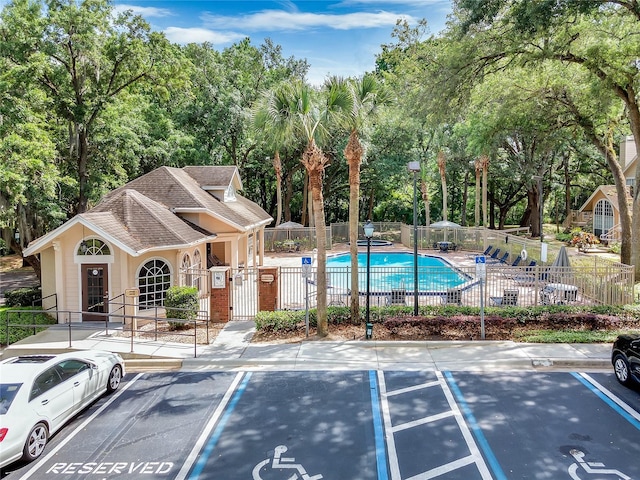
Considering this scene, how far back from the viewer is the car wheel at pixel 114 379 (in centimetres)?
1012

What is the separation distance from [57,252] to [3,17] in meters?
13.4

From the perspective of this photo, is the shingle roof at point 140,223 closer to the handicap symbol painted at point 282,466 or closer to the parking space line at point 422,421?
the handicap symbol painted at point 282,466

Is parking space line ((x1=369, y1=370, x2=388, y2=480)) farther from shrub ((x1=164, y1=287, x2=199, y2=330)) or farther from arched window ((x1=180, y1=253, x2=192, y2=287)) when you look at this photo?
arched window ((x1=180, y1=253, x2=192, y2=287))

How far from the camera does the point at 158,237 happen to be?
53.4ft

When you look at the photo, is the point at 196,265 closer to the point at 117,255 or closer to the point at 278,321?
the point at 117,255

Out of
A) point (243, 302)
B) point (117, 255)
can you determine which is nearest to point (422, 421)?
point (243, 302)

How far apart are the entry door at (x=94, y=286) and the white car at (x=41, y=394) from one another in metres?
6.28

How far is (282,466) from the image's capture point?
714cm

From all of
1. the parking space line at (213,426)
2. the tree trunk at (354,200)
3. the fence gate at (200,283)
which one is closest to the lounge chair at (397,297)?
the tree trunk at (354,200)

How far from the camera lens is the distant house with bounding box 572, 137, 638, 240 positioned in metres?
35.5

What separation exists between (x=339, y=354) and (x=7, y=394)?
24.3 feet

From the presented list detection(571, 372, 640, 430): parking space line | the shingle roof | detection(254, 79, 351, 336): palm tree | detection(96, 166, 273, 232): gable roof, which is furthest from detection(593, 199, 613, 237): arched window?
the shingle roof

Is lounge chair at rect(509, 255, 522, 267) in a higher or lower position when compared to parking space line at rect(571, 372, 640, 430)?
higher

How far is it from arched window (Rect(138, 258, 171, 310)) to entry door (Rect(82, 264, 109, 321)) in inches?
45.4
